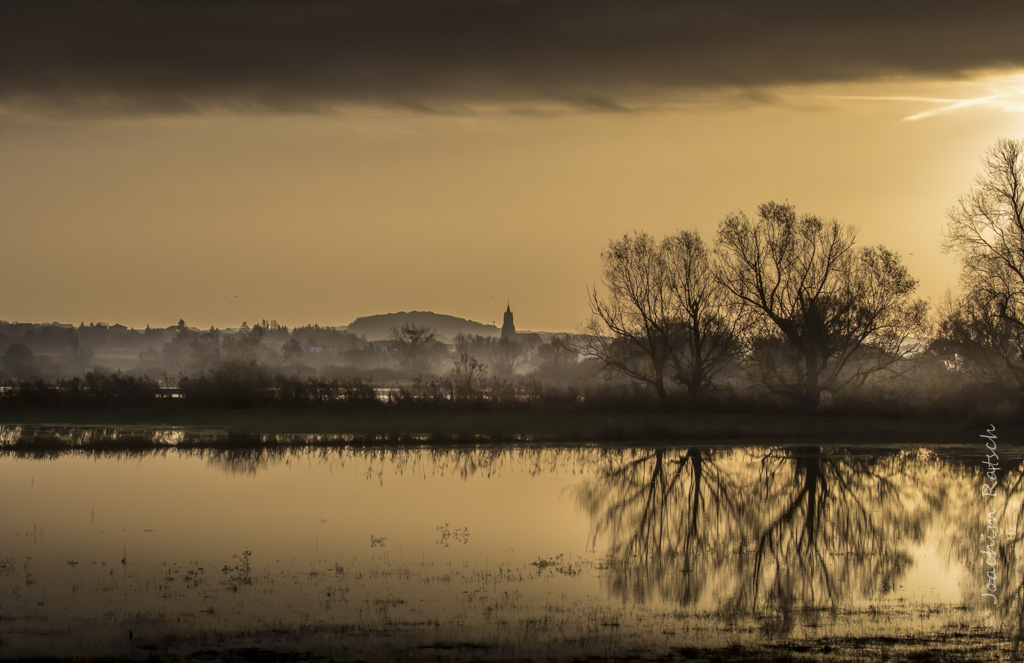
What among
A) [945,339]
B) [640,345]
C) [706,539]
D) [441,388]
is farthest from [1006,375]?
[706,539]

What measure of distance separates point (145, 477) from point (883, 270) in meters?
50.2

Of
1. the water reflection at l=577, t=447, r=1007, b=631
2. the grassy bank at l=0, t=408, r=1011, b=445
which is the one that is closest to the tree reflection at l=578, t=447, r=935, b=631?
the water reflection at l=577, t=447, r=1007, b=631

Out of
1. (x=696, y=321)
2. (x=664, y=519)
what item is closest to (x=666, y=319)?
(x=696, y=321)

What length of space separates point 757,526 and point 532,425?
26942mm

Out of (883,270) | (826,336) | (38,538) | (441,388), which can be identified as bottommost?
(38,538)

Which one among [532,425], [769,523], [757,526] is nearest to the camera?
[757,526]

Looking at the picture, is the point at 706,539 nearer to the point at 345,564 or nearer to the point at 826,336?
the point at 345,564

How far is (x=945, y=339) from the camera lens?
6519 centimetres

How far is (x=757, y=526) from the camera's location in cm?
2427

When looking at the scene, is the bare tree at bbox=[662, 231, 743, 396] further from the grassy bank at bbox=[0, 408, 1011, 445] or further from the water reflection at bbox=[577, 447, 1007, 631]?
the water reflection at bbox=[577, 447, 1007, 631]

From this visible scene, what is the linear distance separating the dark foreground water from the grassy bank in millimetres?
10208

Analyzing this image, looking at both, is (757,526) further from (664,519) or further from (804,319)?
(804,319)

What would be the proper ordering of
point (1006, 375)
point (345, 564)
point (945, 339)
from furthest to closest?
1. point (945, 339)
2. point (1006, 375)
3. point (345, 564)

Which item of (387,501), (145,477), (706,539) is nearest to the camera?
(706,539)
